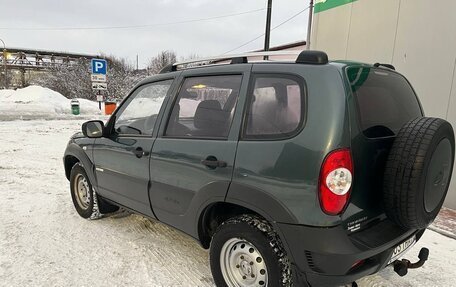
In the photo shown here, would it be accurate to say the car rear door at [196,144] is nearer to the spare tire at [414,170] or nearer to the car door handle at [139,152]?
the car door handle at [139,152]

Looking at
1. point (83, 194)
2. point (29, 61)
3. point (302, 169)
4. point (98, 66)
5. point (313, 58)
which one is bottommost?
point (83, 194)

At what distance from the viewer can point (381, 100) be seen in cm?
232

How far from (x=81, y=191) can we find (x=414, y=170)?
12.5 feet

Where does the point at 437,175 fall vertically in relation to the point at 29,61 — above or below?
below

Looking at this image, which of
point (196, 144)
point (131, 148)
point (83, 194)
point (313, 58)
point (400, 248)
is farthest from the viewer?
point (83, 194)

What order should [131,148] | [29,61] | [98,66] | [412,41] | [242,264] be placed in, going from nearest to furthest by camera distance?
[242,264]
[131,148]
[412,41]
[98,66]
[29,61]

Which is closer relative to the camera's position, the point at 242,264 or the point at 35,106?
the point at 242,264

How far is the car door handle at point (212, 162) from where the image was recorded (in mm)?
2343

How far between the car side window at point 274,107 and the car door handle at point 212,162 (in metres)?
0.26

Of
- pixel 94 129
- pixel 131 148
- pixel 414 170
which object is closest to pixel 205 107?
pixel 131 148

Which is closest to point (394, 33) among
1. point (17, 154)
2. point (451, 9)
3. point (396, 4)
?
point (396, 4)

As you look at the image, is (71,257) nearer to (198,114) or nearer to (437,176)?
(198,114)

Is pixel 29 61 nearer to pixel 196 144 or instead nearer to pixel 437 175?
pixel 196 144

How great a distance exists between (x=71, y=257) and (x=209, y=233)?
146cm
